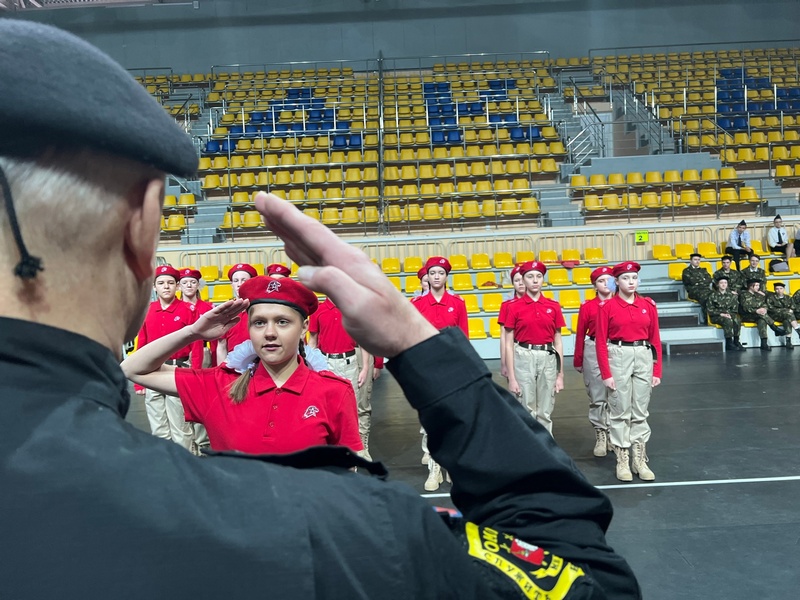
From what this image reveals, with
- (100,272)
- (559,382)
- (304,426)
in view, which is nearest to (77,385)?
(100,272)

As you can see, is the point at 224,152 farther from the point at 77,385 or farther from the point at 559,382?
the point at 77,385

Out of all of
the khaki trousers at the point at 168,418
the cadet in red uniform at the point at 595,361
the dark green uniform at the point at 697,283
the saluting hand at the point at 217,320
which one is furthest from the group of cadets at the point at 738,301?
the saluting hand at the point at 217,320

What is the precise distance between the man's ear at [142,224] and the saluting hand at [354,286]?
0.35 ft

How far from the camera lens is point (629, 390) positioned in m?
6.12

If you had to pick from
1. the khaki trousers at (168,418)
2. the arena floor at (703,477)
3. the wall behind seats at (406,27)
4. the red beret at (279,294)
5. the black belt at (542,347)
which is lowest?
the arena floor at (703,477)

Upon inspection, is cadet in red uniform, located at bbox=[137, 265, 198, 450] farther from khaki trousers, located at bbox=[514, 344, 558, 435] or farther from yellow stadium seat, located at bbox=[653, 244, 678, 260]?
yellow stadium seat, located at bbox=[653, 244, 678, 260]

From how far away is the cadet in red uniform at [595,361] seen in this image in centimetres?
657

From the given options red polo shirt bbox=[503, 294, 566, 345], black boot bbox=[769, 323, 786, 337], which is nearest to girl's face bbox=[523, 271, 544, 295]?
red polo shirt bbox=[503, 294, 566, 345]

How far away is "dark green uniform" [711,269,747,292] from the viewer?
40.1 feet

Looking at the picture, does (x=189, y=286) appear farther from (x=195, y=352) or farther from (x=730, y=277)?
(x=730, y=277)

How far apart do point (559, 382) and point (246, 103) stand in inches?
594

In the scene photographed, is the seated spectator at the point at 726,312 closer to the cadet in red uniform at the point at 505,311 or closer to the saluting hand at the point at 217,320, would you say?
the cadet in red uniform at the point at 505,311

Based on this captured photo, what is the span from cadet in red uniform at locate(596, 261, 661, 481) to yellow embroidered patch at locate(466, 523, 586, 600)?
555cm

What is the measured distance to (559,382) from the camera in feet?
22.0
